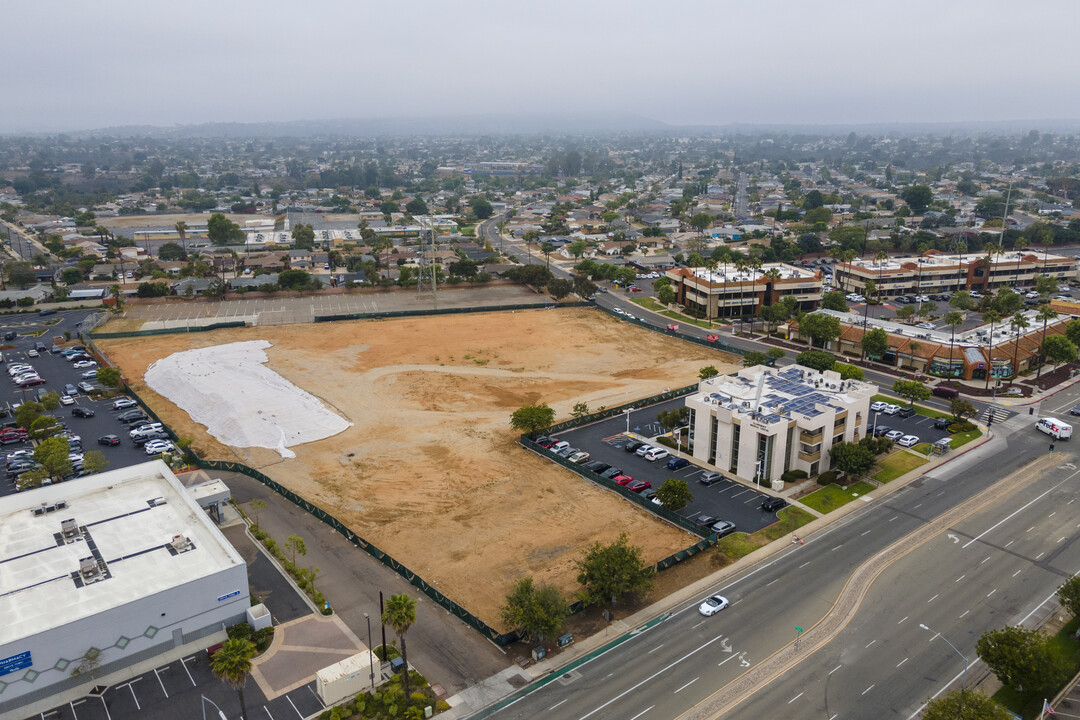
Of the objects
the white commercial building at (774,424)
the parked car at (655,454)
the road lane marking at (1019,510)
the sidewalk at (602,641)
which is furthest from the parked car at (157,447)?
the road lane marking at (1019,510)

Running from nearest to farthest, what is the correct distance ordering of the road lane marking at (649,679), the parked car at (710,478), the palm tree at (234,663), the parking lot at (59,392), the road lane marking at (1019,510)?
the palm tree at (234,663), the road lane marking at (649,679), the road lane marking at (1019,510), the parked car at (710,478), the parking lot at (59,392)

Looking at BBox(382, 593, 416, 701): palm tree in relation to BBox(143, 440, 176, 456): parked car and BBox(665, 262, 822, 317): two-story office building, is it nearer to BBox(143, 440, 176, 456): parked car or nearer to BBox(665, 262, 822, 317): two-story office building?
BBox(143, 440, 176, 456): parked car

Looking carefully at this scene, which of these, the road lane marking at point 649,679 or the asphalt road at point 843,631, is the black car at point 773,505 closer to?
the asphalt road at point 843,631

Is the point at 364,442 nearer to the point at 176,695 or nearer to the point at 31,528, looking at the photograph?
the point at 31,528

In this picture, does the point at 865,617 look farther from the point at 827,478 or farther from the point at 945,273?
the point at 945,273

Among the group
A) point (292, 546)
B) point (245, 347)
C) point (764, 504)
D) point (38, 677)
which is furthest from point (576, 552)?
point (245, 347)

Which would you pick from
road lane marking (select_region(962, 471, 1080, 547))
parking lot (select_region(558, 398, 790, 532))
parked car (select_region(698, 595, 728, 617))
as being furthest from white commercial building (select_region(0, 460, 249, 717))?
road lane marking (select_region(962, 471, 1080, 547))
